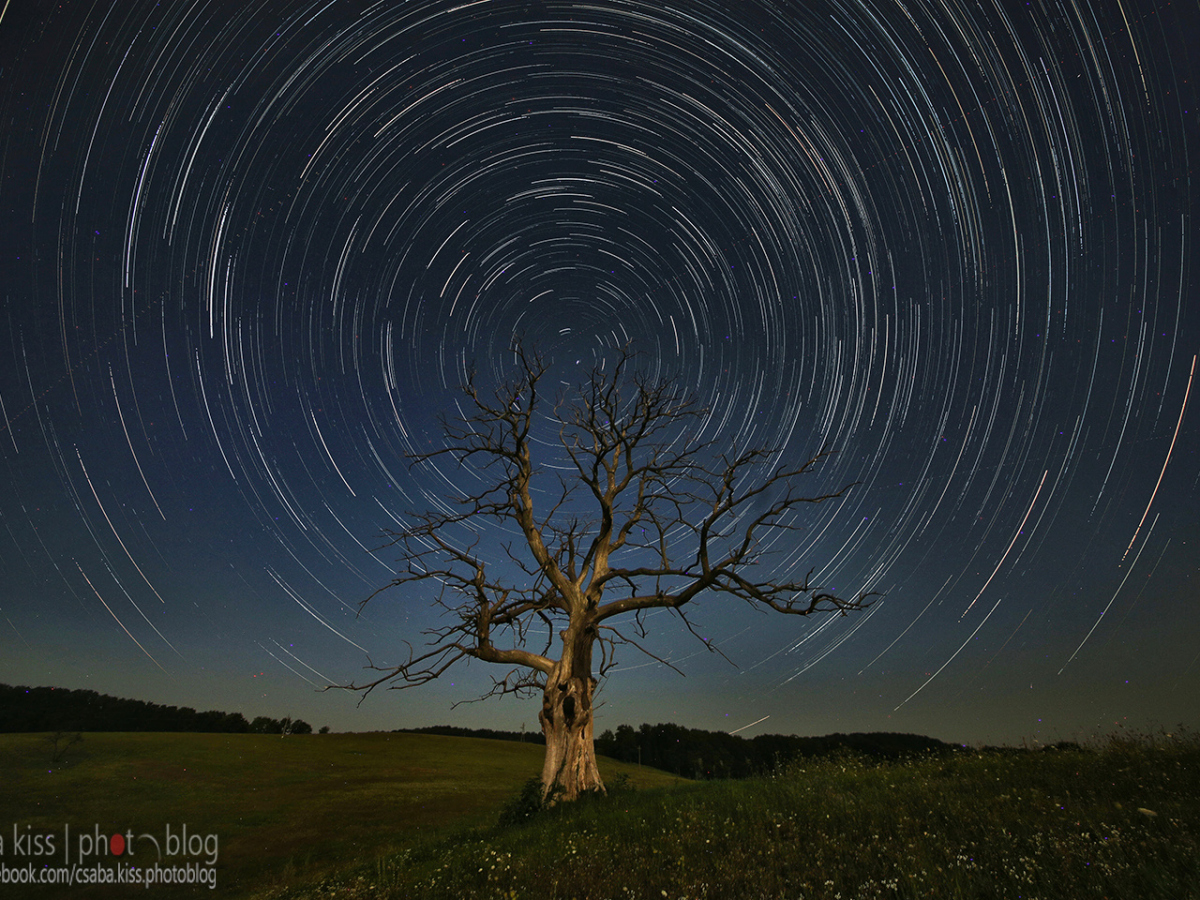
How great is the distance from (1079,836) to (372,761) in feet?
131

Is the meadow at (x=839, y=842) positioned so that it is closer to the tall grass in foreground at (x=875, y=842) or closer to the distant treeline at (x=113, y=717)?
the tall grass in foreground at (x=875, y=842)

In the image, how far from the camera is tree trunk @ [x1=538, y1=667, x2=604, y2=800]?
A: 11227 millimetres

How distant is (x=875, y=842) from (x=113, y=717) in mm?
84495

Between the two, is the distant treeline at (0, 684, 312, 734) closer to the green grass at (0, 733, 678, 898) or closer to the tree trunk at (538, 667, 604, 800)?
the green grass at (0, 733, 678, 898)

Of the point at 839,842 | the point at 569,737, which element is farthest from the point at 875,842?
the point at 569,737

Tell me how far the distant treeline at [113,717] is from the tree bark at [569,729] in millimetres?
48786

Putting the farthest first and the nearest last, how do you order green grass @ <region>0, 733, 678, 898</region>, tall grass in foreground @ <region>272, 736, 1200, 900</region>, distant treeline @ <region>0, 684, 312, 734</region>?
distant treeline @ <region>0, 684, 312, 734</region>
green grass @ <region>0, 733, 678, 898</region>
tall grass in foreground @ <region>272, 736, 1200, 900</region>

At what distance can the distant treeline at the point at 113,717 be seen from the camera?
4773 cm

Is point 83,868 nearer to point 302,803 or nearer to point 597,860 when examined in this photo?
point 302,803

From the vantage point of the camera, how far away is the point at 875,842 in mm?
5539

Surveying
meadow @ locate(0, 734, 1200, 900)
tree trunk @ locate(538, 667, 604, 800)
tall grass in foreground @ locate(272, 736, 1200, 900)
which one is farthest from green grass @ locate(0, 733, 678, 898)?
tall grass in foreground @ locate(272, 736, 1200, 900)

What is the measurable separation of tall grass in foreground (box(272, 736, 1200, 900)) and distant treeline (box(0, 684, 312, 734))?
52.2 metres

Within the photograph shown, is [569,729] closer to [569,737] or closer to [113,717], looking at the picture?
[569,737]

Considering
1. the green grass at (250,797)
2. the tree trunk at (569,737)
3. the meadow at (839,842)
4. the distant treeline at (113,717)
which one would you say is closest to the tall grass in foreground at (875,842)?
the meadow at (839,842)
